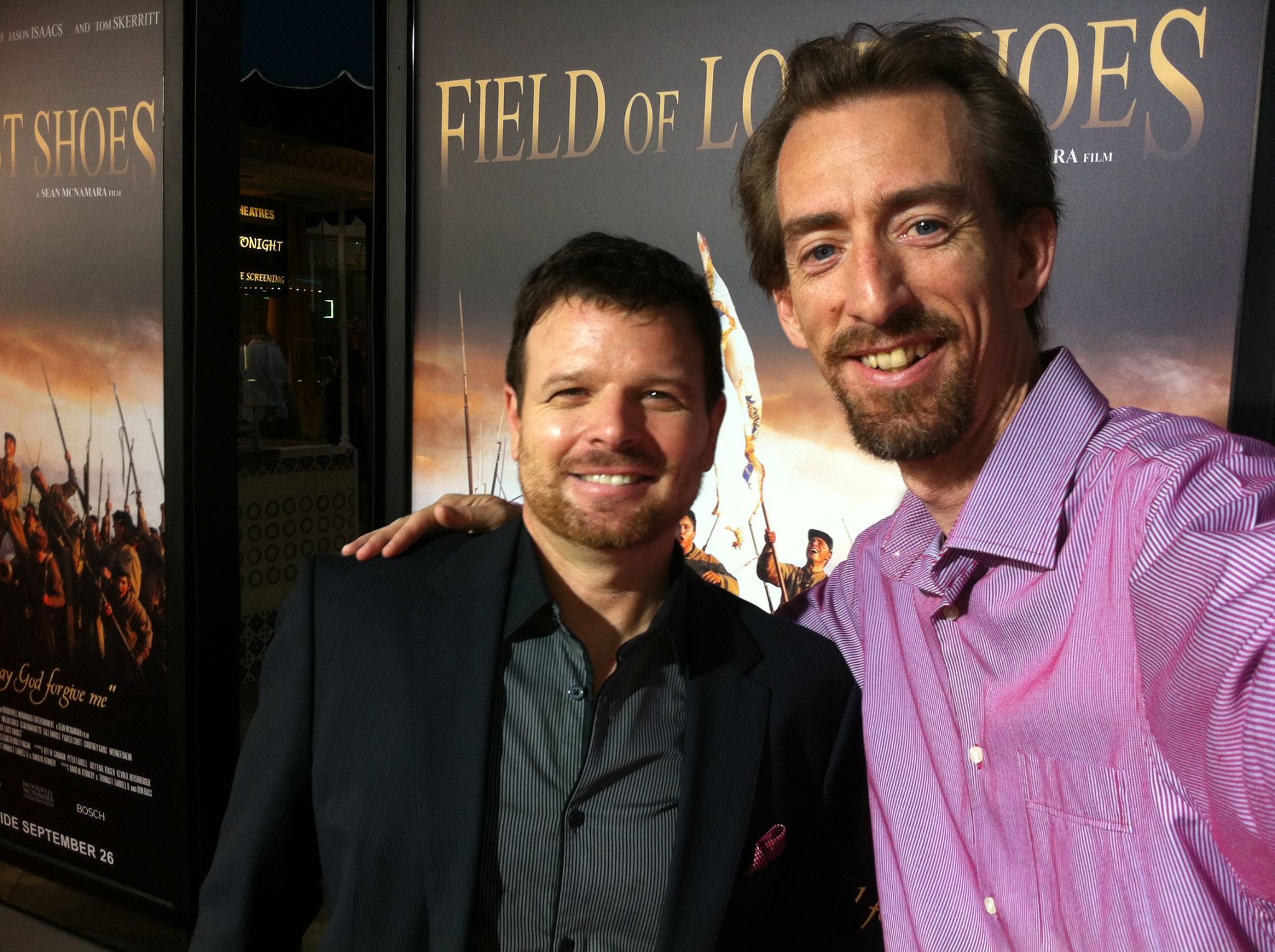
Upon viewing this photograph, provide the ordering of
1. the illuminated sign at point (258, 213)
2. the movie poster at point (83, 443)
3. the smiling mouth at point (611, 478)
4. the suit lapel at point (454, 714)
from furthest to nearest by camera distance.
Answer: the illuminated sign at point (258, 213)
the movie poster at point (83, 443)
the smiling mouth at point (611, 478)
the suit lapel at point (454, 714)

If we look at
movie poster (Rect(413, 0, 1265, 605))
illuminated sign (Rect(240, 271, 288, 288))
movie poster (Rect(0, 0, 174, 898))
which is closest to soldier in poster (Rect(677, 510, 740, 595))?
movie poster (Rect(413, 0, 1265, 605))

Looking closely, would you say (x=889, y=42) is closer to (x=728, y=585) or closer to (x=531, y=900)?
(x=728, y=585)

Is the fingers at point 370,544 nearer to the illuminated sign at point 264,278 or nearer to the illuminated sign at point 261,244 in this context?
the illuminated sign at point 264,278

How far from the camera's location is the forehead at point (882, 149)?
1494 millimetres

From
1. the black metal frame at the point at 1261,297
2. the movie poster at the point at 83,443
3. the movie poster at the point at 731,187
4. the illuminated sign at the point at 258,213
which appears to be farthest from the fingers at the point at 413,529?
the illuminated sign at the point at 258,213

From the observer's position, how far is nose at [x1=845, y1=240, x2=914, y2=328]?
1.44 meters

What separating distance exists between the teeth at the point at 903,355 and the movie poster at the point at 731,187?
20.3 inches

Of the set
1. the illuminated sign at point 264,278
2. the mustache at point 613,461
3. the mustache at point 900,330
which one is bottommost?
the mustache at point 613,461

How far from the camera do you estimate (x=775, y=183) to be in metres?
1.79

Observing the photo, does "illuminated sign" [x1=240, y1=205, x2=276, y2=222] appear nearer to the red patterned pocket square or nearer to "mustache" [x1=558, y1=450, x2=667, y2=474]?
"mustache" [x1=558, y1=450, x2=667, y2=474]

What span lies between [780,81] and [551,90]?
21.9 inches

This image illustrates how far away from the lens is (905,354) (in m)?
1.46

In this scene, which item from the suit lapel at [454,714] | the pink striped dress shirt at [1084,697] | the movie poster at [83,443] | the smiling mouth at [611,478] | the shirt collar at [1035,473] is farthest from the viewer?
the movie poster at [83,443]

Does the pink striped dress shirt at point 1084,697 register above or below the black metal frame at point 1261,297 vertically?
below
